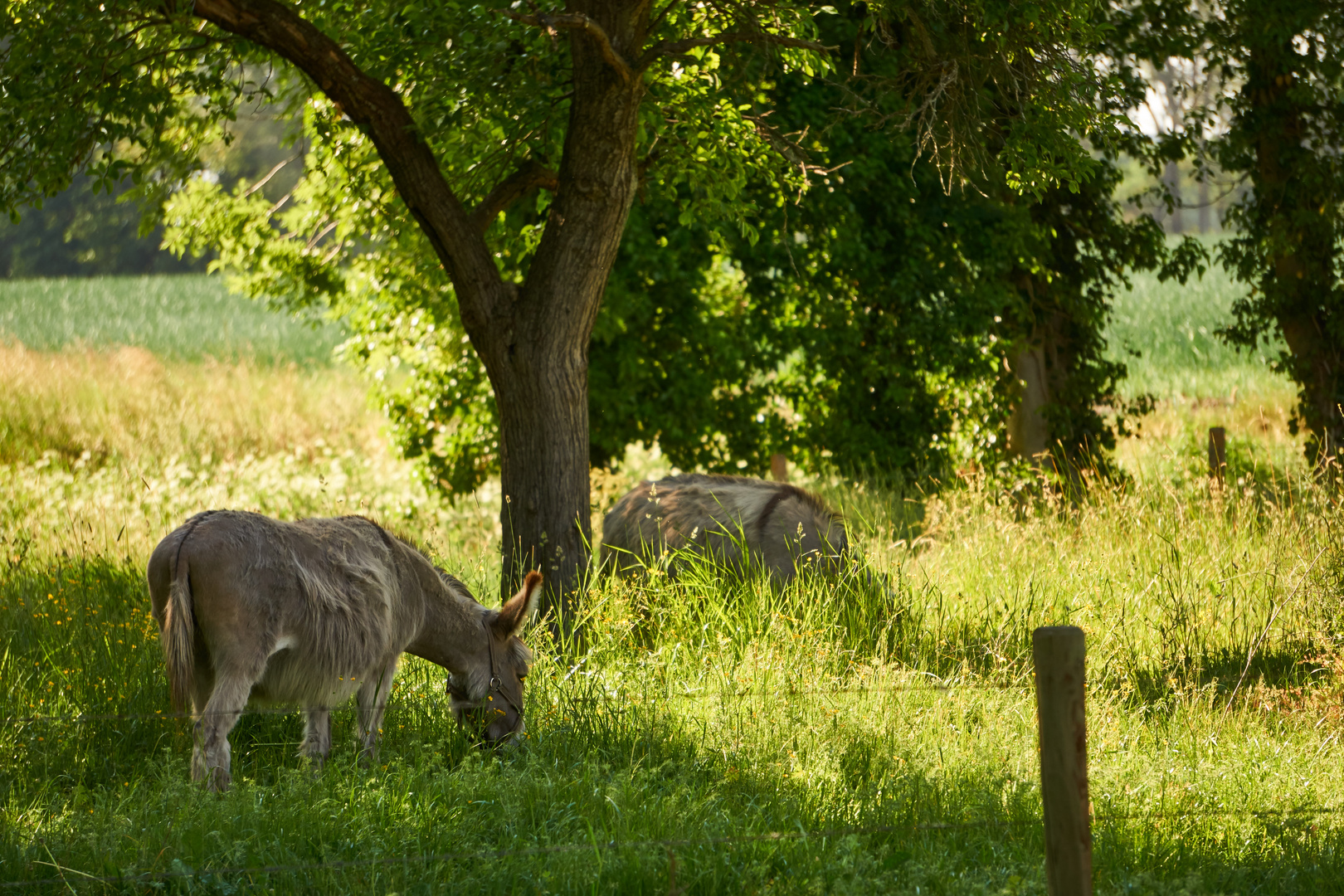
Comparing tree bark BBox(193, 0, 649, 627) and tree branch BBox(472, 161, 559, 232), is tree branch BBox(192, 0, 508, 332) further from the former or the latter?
tree branch BBox(472, 161, 559, 232)

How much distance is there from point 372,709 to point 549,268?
2.99 metres

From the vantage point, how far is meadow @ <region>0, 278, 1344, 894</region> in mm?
4090

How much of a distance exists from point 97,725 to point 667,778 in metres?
2.91

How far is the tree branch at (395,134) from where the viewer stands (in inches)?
262

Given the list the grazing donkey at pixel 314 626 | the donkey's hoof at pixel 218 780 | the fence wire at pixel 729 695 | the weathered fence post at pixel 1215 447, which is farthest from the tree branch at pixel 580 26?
the weathered fence post at pixel 1215 447

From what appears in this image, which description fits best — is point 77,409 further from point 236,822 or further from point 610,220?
point 236,822

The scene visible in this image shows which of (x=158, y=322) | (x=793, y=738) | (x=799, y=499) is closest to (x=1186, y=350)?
(x=799, y=499)

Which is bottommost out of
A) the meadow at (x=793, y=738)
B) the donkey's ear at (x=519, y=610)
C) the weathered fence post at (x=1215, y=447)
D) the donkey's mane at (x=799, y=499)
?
the meadow at (x=793, y=738)

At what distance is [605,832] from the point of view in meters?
4.32

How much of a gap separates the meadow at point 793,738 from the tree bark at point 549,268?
690 mm

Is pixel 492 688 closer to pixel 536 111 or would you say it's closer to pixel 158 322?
pixel 536 111

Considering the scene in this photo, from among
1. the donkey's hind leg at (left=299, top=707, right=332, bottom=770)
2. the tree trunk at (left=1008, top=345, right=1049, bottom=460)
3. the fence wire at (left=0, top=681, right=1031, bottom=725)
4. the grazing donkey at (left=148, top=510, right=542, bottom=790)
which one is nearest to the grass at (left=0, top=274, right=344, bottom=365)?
the tree trunk at (left=1008, top=345, right=1049, bottom=460)

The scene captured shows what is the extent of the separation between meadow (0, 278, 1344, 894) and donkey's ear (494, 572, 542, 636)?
1.42ft

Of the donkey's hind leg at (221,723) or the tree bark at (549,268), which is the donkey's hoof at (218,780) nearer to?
the donkey's hind leg at (221,723)
